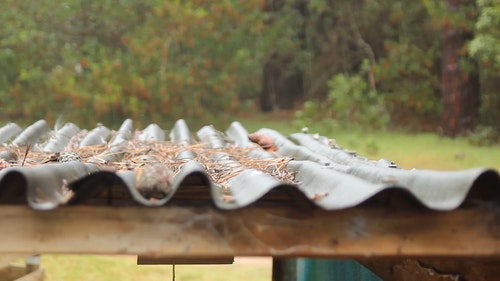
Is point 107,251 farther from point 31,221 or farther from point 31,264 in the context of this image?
point 31,264

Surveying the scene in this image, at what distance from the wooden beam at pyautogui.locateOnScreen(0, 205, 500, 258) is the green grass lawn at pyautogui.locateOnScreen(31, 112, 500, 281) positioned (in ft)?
28.0

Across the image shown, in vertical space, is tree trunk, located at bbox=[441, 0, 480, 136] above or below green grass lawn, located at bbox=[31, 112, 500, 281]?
above

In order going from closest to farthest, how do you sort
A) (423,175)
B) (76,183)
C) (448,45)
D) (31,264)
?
1. (76,183)
2. (423,175)
3. (31,264)
4. (448,45)

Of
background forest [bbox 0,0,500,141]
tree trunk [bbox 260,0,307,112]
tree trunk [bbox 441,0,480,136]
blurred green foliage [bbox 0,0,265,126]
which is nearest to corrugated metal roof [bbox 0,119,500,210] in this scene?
background forest [bbox 0,0,500,141]

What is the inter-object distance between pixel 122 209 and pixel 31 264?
5.72m

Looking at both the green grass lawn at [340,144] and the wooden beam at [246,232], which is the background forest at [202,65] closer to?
the green grass lawn at [340,144]

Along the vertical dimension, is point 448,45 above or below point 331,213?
above

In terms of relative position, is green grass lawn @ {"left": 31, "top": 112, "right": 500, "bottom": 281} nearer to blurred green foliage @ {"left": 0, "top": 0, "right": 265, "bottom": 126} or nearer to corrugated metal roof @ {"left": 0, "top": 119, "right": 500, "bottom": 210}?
blurred green foliage @ {"left": 0, "top": 0, "right": 265, "bottom": 126}

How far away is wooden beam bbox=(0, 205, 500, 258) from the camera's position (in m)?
2.45

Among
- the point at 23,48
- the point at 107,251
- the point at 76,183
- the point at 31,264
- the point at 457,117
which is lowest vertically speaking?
the point at 31,264

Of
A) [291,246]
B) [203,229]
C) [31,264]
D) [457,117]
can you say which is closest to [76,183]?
[203,229]

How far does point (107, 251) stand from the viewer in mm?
2443

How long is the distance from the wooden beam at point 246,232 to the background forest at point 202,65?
1349cm

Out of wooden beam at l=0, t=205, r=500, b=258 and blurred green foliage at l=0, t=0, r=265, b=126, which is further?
blurred green foliage at l=0, t=0, r=265, b=126
